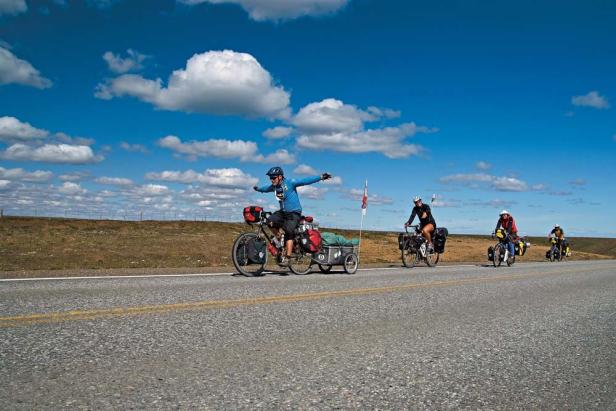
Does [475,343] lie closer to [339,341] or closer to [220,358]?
[339,341]

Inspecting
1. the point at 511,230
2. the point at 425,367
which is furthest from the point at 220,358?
the point at 511,230

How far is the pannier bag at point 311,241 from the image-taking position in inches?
476

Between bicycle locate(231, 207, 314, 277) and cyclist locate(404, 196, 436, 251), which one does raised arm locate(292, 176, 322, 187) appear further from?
cyclist locate(404, 196, 436, 251)

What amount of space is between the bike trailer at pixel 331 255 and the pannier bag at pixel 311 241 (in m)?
0.34

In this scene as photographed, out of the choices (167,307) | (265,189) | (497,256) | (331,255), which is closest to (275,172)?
(265,189)

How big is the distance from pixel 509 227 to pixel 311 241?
1154cm

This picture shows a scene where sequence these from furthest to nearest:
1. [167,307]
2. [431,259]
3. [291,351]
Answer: [431,259] → [167,307] → [291,351]

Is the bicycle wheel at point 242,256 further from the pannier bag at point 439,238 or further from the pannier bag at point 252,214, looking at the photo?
the pannier bag at point 439,238

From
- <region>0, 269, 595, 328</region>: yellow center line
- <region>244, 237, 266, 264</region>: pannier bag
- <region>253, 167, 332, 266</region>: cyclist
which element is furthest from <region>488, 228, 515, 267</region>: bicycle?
<region>0, 269, 595, 328</region>: yellow center line

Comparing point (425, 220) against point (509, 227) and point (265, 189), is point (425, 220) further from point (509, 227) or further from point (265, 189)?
point (265, 189)

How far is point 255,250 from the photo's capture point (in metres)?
11.2

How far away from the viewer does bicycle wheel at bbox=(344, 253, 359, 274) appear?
13.1 metres

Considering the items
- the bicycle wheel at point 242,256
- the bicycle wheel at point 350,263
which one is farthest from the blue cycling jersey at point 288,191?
the bicycle wheel at point 350,263

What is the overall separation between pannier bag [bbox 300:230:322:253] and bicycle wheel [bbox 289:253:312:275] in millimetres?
215
